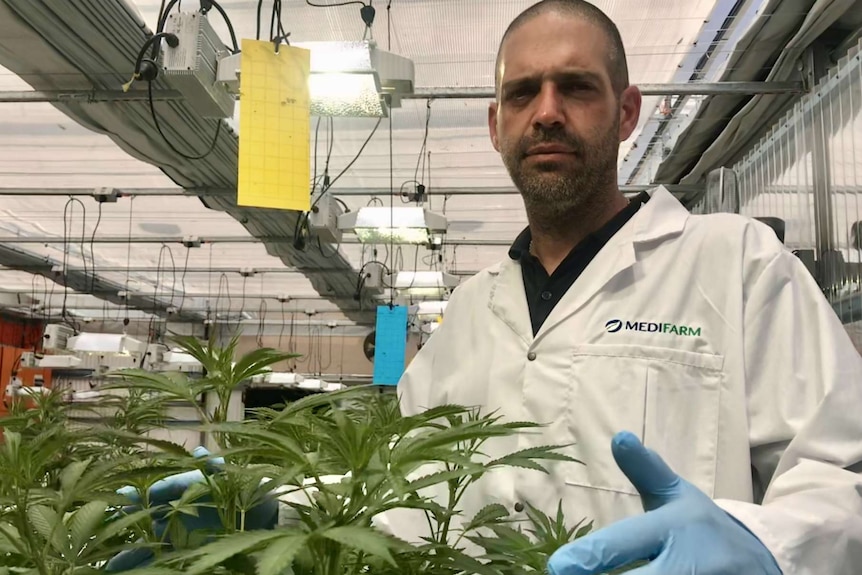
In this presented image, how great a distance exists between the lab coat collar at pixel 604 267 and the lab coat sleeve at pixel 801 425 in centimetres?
20

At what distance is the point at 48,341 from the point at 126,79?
13.5 ft

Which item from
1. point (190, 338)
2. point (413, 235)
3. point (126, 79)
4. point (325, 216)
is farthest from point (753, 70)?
point (190, 338)

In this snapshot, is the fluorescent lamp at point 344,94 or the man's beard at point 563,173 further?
the fluorescent lamp at point 344,94

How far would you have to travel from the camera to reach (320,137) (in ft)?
11.9

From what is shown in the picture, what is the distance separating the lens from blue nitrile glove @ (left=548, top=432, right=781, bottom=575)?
1.83 ft

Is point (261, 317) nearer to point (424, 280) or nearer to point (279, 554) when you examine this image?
point (424, 280)

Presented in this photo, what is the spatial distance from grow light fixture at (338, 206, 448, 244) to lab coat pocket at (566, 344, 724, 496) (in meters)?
A: 1.84

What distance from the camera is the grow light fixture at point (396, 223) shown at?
9.43ft

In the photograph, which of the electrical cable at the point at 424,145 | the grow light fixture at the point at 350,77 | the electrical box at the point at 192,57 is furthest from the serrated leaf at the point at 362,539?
the electrical cable at the point at 424,145

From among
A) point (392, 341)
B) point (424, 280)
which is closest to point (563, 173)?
point (392, 341)

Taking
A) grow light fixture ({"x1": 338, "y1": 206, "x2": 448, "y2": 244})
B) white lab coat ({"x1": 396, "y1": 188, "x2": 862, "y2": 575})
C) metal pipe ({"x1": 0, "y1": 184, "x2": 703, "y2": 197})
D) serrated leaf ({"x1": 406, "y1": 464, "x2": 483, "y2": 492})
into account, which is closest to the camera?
serrated leaf ({"x1": 406, "y1": 464, "x2": 483, "y2": 492})

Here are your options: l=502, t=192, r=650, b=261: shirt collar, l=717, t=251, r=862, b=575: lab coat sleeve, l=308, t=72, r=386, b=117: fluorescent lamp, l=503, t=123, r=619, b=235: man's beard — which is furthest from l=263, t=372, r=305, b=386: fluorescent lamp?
l=717, t=251, r=862, b=575: lab coat sleeve

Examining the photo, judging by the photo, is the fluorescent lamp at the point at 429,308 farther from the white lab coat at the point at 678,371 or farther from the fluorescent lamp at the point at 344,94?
the white lab coat at the point at 678,371

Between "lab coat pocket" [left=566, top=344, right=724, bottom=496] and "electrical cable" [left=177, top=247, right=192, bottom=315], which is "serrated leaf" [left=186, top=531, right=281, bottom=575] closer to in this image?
"lab coat pocket" [left=566, top=344, right=724, bottom=496]
